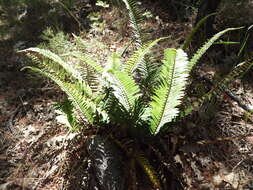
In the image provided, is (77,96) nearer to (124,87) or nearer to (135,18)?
(124,87)

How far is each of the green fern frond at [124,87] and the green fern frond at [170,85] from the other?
20 cm

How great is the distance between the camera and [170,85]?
6.39ft

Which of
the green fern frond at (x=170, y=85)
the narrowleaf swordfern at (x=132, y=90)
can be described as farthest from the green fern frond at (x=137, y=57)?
the green fern frond at (x=170, y=85)

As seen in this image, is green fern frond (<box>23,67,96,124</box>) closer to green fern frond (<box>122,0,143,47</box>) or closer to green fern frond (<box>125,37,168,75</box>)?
green fern frond (<box>125,37,168,75</box>)

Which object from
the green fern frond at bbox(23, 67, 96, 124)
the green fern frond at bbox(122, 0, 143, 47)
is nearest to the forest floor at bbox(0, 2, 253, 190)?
the green fern frond at bbox(23, 67, 96, 124)

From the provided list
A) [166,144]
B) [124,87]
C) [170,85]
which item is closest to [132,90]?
[124,87]

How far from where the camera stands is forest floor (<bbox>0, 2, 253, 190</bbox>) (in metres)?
2.29

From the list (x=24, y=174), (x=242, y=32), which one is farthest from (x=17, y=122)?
(x=242, y=32)

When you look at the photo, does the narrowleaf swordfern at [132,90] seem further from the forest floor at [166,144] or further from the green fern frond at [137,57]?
the forest floor at [166,144]

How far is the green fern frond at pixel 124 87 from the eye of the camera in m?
1.94

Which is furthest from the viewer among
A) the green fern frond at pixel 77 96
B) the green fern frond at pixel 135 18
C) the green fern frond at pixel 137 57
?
the green fern frond at pixel 135 18

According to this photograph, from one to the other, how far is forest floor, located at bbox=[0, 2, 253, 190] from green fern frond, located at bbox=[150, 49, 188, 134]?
50 centimetres

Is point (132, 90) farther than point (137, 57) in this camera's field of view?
No

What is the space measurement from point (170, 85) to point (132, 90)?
31 cm
